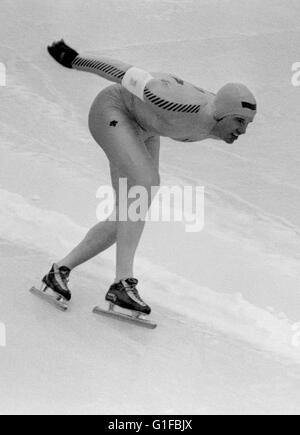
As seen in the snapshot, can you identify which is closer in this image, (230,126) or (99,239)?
(230,126)

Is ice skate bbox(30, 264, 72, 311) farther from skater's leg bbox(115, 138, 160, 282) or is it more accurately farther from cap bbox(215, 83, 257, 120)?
cap bbox(215, 83, 257, 120)

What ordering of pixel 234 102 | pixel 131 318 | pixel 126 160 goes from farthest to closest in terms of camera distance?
pixel 131 318, pixel 126 160, pixel 234 102

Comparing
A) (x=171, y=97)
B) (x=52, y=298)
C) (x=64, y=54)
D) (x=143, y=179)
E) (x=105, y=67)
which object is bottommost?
(x=52, y=298)

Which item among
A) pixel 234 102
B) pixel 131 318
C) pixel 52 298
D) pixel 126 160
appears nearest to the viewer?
→ pixel 234 102

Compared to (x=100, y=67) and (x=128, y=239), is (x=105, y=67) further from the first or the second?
(x=128, y=239)

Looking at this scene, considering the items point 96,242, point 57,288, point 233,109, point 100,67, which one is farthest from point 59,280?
point 233,109

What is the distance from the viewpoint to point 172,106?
4.03 m

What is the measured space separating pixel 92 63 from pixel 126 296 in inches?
37.2

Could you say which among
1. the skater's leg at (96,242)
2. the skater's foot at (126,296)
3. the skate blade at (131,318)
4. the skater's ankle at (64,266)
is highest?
the skater's leg at (96,242)

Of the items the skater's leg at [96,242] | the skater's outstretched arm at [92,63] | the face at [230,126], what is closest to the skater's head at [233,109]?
the face at [230,126]

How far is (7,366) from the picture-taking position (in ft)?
12.6

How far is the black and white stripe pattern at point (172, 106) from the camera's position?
13.2 ft

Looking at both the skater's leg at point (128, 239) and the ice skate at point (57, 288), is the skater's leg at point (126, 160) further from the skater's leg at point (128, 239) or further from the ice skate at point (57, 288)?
the ice skate at point (57, 288)

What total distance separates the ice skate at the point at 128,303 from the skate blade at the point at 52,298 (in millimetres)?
163
